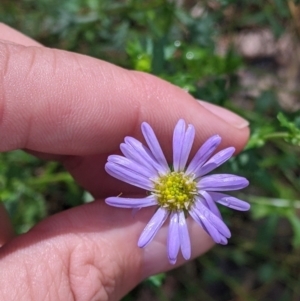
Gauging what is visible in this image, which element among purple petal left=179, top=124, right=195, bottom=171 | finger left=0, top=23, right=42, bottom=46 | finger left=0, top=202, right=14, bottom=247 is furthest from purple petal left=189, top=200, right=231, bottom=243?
finger left=0, top=23, right=42, bottom=46

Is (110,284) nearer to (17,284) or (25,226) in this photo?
(17,284)

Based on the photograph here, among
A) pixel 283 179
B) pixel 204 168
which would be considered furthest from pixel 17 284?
pixel 283 179

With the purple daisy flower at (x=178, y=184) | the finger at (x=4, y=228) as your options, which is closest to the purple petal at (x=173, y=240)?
the purple daisy flower at (x=178, y=184)

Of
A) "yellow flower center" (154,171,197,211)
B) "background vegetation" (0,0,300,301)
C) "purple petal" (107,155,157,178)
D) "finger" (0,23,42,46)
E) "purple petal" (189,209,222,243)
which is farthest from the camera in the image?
"background vegetation" (0,0,300,301)

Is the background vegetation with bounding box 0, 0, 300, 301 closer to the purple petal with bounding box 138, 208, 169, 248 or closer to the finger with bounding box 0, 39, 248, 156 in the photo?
the finger with bounding box 0, 39, 248, 156

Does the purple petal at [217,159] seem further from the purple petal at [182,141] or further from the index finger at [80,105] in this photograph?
the index finger at [80,105]
